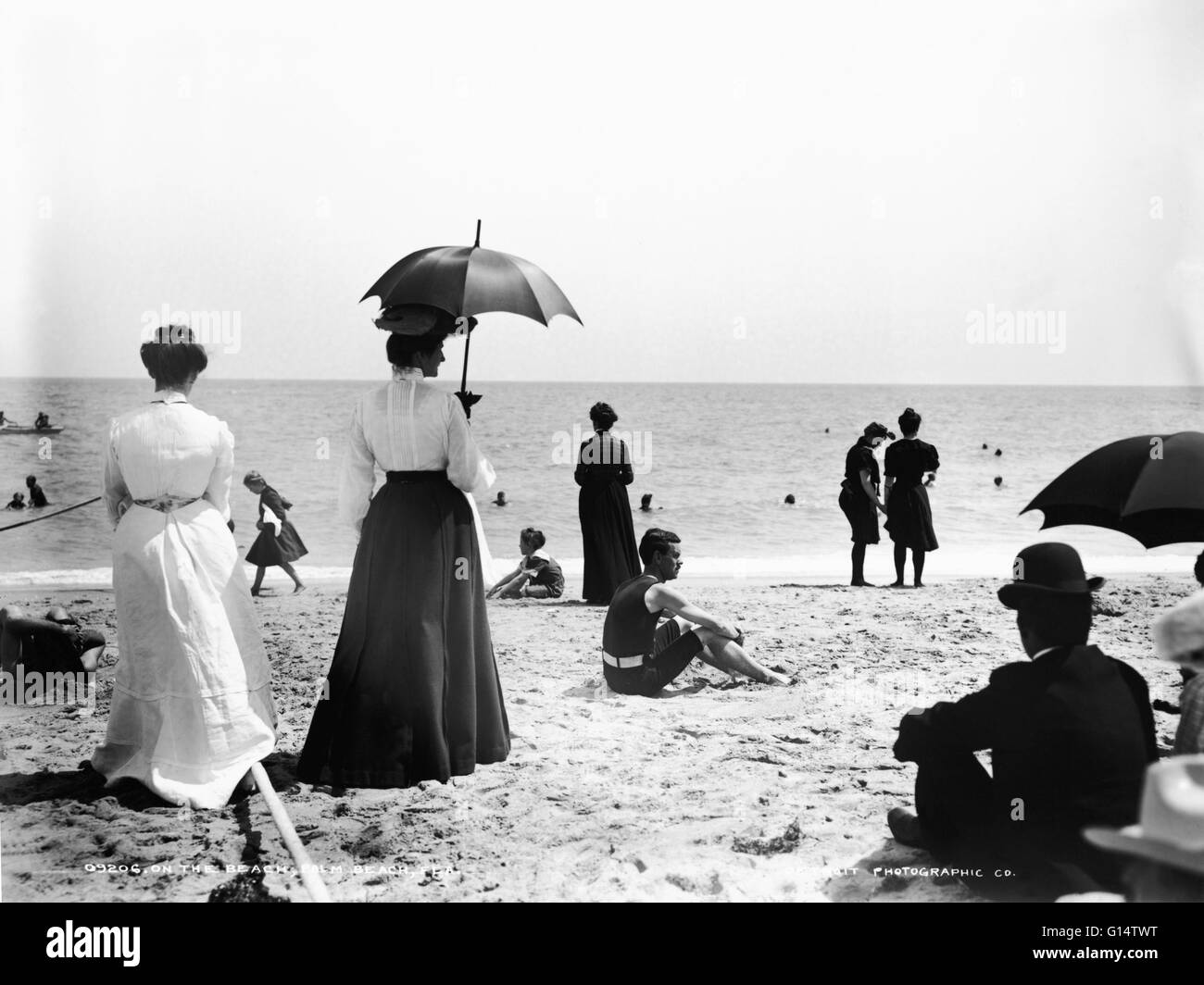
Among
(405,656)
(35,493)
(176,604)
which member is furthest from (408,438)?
(35,493)

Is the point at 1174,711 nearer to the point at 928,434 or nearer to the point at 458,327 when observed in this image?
the point at 458,327

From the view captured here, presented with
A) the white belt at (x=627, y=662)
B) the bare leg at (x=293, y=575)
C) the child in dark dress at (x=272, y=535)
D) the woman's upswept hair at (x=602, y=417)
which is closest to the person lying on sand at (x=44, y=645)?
the white belt at (x=627, y=662)

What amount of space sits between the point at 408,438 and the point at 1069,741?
8.48 feet

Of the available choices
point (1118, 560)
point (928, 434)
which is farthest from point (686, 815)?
point (928, 434)

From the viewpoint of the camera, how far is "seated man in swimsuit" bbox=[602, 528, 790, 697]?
218 inches

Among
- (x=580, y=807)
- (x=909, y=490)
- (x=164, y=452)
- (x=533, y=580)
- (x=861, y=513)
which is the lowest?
(x=580, y=807)

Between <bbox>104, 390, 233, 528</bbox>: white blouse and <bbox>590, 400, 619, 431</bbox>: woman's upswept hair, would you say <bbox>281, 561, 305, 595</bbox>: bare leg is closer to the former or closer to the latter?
<bbox>590, 400, 619, 431</bbox>: woman's upswept hair

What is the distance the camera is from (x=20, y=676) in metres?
5.56

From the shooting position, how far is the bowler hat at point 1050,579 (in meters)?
2.75

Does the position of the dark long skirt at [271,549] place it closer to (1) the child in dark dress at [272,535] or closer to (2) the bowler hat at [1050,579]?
(1) the child in dark dress at [272,535]

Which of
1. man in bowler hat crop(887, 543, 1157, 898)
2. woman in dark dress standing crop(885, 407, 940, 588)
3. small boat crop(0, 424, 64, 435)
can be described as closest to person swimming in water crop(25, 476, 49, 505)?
small boat crop(0, 424, 64, 435)

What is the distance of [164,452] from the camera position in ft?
12.7

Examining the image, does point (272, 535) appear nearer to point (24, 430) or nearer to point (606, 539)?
point (606, 539)
